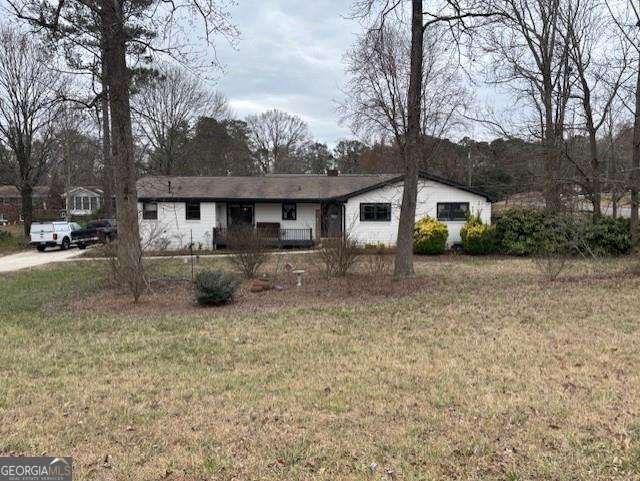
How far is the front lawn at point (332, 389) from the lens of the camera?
10.9 ft

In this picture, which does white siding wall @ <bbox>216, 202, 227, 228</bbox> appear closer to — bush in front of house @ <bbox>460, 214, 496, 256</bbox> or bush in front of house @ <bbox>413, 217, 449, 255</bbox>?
bush in front of house @ <bbox>413, 217, 449, 255</bbox>

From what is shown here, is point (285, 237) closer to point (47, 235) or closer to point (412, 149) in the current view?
point (47, 235)

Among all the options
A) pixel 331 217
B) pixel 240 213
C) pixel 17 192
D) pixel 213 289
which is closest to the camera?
pixel 213 289

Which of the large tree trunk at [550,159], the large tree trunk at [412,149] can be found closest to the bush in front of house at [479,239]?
the large tree trunk at [550,159]

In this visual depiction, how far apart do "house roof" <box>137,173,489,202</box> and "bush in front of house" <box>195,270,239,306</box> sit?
13870 millimetres

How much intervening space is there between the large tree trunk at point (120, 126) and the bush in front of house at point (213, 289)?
253 centimetres

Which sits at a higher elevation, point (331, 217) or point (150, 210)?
point (150, 210)

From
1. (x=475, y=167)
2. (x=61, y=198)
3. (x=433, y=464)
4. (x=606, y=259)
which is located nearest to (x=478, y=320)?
(x=433, y=464)

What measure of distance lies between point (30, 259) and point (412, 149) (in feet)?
61.5

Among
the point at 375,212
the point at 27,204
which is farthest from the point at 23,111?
the point at 375,212

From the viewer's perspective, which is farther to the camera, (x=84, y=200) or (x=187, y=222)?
(x=84, y=200)

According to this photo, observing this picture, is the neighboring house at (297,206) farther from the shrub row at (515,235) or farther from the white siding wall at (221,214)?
the shrub row at (515,235)

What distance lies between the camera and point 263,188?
25.6 m
